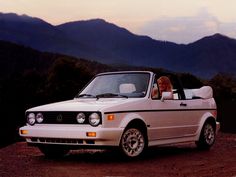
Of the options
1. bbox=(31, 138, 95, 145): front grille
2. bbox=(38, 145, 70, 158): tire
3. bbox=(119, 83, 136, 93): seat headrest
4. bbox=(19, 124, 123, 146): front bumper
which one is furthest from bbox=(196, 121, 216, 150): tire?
bbox=(31, 138, 95, 145): front grille

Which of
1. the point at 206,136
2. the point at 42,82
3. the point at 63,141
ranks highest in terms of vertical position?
the point at 63,141

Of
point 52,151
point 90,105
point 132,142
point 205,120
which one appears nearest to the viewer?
point 90,105

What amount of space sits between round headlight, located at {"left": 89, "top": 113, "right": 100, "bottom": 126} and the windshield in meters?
1.09

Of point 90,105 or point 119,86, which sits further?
point 119,86

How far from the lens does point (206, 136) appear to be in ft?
43.6

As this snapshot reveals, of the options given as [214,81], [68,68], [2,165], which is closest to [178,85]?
[2,165]

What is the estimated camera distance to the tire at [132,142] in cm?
1057

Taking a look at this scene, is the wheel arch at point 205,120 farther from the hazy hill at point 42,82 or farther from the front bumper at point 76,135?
the hazy hill at point 42,82

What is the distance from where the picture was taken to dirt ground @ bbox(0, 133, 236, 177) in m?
9.25

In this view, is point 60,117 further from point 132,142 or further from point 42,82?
point 42,82

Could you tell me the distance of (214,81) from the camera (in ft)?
393

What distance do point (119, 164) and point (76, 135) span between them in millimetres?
908

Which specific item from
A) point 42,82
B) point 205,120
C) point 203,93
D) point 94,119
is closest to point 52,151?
point 94,119

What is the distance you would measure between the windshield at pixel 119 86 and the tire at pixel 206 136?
2.30 m
